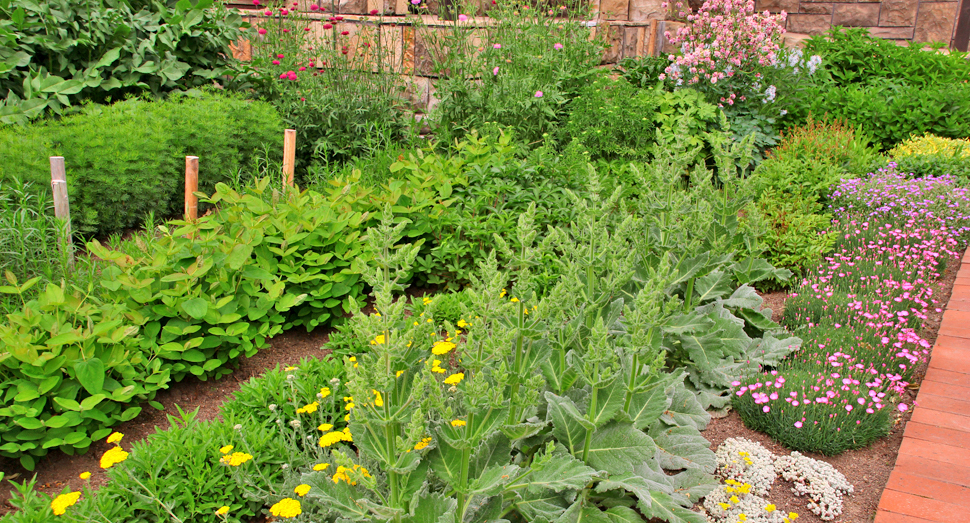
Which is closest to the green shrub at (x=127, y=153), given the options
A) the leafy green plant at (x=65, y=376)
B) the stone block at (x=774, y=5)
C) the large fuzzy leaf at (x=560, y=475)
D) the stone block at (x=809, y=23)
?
the leafy green plant at (x=65, y=376)

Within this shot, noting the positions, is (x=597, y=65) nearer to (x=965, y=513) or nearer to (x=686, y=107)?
(x=686, y=107)

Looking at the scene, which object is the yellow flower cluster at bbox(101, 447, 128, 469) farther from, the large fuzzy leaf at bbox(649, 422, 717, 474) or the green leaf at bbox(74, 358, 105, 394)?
the large fuzzy leaf at bbox(649, 422, 717, 474)

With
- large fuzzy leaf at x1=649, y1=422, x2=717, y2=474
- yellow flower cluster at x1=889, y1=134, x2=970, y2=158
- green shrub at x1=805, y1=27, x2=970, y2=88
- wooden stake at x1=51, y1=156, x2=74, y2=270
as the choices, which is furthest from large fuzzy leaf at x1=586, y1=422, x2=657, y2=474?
green shrub at x1=805, y1=27, x2=970, y2=88

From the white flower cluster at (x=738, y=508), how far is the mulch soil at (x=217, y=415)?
104mm

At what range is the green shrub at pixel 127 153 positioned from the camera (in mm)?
4312

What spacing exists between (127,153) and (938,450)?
497 cm

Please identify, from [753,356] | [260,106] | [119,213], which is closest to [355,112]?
[260,106]

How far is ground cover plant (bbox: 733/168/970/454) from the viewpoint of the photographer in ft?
9.56

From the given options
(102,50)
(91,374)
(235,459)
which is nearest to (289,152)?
(102,50)

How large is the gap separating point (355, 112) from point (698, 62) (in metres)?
3.51

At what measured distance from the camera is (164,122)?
486 centimetres

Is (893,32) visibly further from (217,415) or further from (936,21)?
(217,415)

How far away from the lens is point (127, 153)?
4.48 metres

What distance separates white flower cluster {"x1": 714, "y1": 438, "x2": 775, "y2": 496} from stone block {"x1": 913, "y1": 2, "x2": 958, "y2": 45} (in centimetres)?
875
